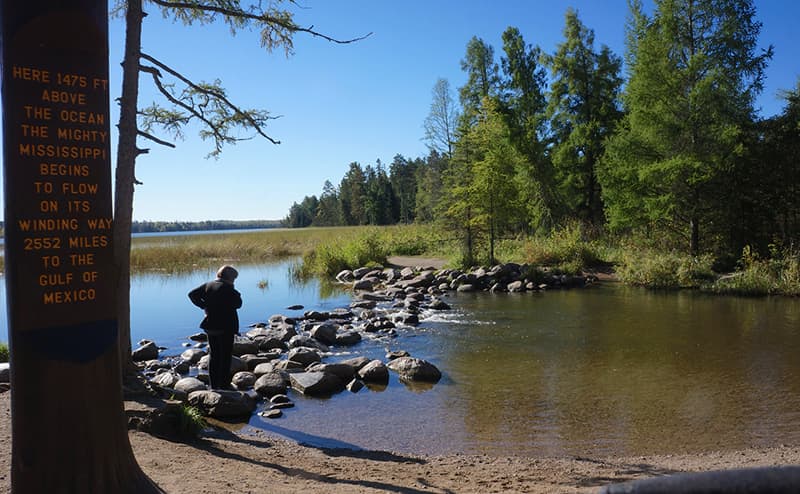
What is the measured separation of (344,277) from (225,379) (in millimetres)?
21429

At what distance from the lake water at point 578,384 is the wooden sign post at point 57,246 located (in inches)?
164

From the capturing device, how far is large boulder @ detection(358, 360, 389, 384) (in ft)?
35.9

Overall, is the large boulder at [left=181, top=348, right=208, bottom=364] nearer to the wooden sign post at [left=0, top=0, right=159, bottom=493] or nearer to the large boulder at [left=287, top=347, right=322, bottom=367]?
the large boulder at [left=287, top=347, right=322, bottom=367]

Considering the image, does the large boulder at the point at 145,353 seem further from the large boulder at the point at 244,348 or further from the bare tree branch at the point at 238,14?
the bare tree branch at the point at 238,14

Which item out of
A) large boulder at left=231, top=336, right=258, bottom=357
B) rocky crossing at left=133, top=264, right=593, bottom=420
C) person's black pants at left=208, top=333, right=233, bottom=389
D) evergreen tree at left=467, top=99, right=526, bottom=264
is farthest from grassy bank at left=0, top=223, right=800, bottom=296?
person's black pants at left=208, top=333, right=233, bottom=389

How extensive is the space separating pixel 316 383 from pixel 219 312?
2273mm

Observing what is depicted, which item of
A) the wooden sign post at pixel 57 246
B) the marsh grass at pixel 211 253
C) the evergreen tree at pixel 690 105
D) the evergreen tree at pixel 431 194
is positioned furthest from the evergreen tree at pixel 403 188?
the wooden sign post at pixel 57 246

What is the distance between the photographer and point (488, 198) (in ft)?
97.3

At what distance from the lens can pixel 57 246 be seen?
156 inches

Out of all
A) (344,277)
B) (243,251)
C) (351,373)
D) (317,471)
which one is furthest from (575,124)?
(317,471)

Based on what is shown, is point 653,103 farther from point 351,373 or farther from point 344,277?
point 351,373

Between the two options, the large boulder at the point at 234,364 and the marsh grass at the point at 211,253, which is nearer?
the large boulder at the point at 234,364

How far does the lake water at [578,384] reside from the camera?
25.7ft

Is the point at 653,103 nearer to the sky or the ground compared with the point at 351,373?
nearer to the sky
